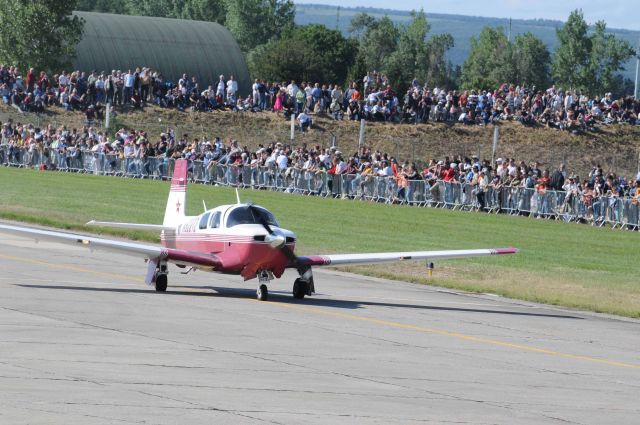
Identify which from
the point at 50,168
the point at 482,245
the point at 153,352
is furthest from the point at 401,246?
the point at 50,168

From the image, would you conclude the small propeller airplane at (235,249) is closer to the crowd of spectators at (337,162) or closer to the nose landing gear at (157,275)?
the nose landing gear at (157,275)

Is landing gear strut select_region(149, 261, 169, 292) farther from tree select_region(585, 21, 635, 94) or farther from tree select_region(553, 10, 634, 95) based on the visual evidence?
tree select_region(585, 21, 635, 94)

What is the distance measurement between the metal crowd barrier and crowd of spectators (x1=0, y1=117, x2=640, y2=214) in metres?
0.13

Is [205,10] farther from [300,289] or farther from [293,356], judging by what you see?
[293,356]

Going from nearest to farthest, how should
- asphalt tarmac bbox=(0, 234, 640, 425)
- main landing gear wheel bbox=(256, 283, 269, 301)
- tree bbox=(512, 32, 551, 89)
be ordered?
asphalt tarmac bbox=(0, 234, 640, 425) → main landing gear wheel bbox=(256, 283, 269, 301) → tree bbox=(512, 32, 551, 89)

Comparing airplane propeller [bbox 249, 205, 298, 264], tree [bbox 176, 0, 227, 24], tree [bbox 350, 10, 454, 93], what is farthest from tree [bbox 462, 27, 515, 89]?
airplane propeller [bbox 249, 205, 298, 264]

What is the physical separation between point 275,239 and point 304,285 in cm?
184

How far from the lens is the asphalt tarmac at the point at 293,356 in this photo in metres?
13.3

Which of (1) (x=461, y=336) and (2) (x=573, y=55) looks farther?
(2) (x=573, y=55)

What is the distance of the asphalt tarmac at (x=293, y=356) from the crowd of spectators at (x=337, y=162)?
739 inches

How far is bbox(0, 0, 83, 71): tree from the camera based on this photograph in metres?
75.6

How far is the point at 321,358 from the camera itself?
56.1 ft

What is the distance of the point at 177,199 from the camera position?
27172 millimetres

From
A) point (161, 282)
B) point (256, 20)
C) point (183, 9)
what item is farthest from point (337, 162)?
point (183, 9)
